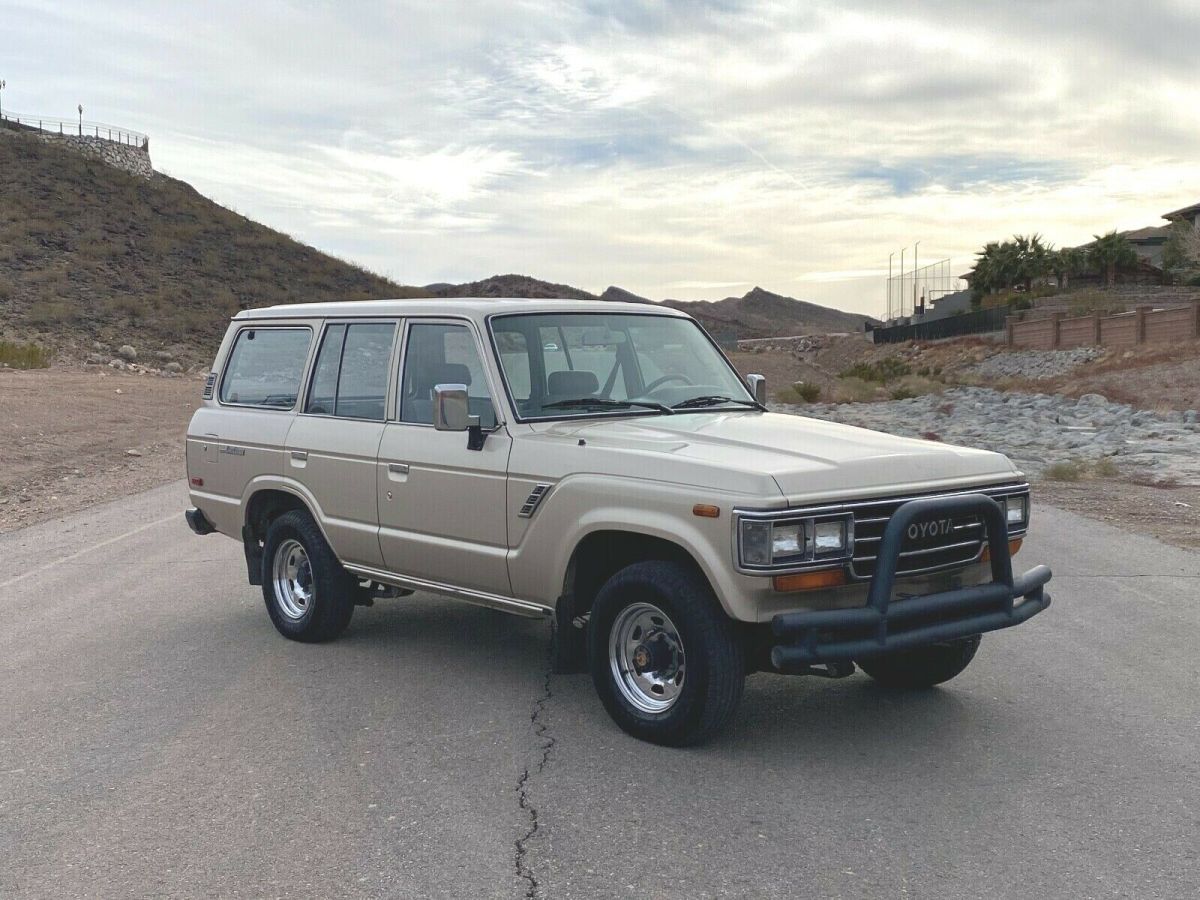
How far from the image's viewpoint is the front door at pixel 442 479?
6.21 m

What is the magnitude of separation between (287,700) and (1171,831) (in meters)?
4.04

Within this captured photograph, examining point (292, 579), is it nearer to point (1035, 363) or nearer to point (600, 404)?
point (600, 404)

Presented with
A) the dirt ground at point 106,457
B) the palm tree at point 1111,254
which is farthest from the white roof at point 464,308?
the palm tree at point 1111,254

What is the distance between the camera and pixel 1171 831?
4520mm

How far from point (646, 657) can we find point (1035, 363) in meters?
50.2

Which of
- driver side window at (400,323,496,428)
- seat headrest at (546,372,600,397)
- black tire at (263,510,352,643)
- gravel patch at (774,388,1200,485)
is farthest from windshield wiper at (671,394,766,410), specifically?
gravel patch at (774,388,1200,485)

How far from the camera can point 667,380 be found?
6.89 metres

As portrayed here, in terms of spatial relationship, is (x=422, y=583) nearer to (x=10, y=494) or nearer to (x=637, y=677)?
(x=637, y=677)

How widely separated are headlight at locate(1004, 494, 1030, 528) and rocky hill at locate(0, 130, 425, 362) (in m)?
46.1

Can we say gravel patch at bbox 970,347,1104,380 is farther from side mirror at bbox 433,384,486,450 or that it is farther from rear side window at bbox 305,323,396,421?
side mirror at bbox 433,384,486,450

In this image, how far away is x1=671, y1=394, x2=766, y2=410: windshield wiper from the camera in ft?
22.1

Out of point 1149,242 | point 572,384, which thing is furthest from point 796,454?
point 1149,242

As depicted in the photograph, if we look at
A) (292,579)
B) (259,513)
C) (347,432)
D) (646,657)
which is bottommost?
(292,579)

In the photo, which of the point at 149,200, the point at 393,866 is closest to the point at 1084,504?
the point at 393,866
